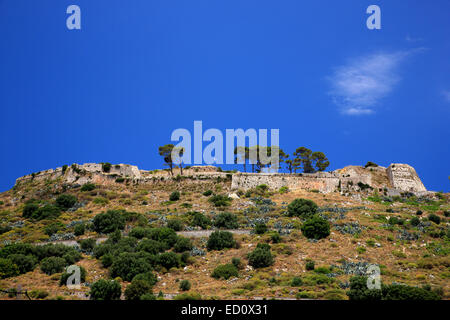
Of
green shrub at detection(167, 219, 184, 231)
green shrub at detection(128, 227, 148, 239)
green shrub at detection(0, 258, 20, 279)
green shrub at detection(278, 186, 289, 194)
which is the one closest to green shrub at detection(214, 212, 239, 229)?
green shrub at detection(167, 219, 184, 231)

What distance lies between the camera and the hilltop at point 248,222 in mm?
31406

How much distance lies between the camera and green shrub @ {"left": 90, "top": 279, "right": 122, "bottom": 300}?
2867 centimetres

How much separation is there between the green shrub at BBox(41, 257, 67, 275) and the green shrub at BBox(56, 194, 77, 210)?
23.0 metres

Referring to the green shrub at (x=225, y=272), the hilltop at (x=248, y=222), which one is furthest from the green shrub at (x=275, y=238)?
the green shrub at (x=225, y=272)

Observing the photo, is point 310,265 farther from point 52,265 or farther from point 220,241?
point 52,265

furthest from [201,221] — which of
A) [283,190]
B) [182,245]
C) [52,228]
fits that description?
[283,190]

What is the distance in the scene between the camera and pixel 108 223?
152ft

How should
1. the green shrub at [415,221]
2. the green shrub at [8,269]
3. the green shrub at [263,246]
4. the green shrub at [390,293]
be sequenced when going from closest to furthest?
1. the green shrub at [390,293]
2. the green shrub at [8,269]
3. the green shrub at [263,246]
4. the green shrub at [415,221]

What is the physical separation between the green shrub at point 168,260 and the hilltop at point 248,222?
440 mm

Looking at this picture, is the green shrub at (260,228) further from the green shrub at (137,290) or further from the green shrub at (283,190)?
the green shrub at (283,190)

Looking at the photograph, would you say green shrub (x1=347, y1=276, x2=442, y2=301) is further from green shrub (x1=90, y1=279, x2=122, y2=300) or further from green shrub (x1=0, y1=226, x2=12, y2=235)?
green shrub (x1=0, y1=226, x2=12, y2=235)
